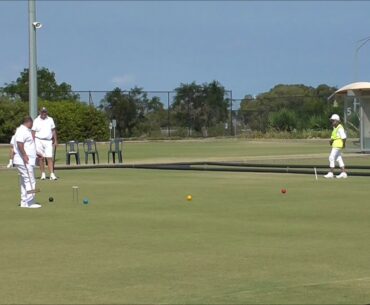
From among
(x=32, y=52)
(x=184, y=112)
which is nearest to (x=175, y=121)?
(x=184, y=112)

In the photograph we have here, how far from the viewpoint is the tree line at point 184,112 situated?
4844 centimetres

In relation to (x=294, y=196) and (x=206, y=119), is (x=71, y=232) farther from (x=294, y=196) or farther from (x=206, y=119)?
(x=206, y=119)

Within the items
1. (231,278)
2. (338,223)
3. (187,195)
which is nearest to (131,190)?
(187,195)

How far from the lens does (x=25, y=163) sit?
44.8 feet

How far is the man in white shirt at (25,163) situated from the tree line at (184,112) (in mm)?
33034

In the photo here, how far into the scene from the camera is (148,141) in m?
51.3

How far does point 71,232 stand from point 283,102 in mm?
49418

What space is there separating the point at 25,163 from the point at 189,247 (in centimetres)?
477

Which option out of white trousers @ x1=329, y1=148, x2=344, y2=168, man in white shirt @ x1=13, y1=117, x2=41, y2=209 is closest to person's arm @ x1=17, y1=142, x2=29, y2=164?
man in white shirt @ x1=13, y1=117, x2=41, y2=209

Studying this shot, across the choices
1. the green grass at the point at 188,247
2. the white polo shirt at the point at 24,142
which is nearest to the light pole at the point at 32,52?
the green grass at the point at 188,247

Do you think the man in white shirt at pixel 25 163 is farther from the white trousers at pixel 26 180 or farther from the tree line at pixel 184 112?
the tree line at pixel 184 112

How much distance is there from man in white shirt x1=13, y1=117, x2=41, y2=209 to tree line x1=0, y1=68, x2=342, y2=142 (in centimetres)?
3303

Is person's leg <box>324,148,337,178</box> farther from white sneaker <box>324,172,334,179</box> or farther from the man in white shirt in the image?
the man in white shirt

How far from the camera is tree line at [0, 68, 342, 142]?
48.4 meters
